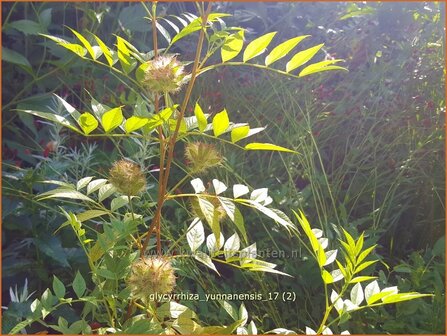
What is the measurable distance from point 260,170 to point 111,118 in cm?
85

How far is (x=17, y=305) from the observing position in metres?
1.13

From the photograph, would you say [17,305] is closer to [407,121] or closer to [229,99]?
[229,99]

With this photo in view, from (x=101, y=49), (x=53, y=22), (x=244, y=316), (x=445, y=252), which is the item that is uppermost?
(x=101, y=49)

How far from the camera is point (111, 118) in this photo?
806 millimetres

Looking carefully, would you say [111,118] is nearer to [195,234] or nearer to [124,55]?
[124,55]

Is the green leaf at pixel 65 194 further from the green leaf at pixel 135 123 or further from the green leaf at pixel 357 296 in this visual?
the green leaf at pixel 357 296

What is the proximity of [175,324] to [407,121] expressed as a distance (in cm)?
100

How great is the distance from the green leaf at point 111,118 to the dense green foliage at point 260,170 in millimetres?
44

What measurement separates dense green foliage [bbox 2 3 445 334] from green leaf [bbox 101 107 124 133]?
44 millimetres

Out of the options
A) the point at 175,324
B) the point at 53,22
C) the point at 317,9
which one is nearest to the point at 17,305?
the point at 175,324

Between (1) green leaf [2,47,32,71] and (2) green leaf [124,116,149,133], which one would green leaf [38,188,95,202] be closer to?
(2) green leaf [124,116,149,133]

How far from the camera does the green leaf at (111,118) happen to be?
0.80m

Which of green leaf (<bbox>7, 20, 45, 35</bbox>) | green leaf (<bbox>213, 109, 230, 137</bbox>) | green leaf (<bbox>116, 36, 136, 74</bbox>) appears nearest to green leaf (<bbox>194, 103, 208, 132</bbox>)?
green leaf (<bbox>213, 109, 230, 137</bbox>)

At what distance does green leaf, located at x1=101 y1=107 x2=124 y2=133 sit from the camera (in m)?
0.80
